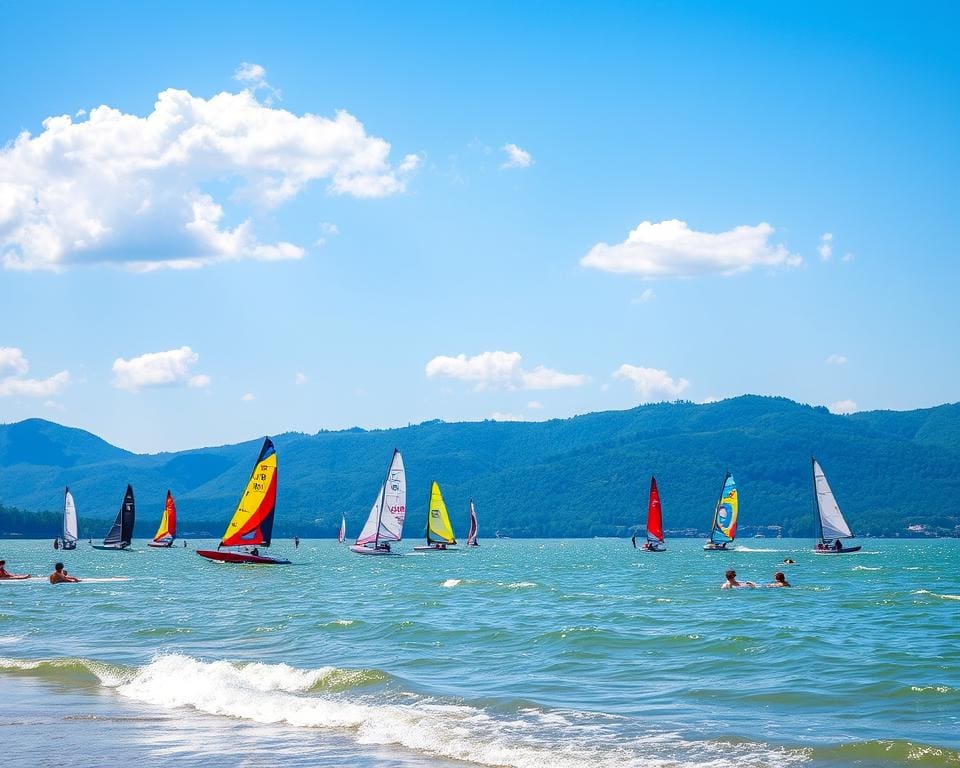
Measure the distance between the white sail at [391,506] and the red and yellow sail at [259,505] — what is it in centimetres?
2096

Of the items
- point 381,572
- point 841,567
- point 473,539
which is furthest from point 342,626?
point 473,539

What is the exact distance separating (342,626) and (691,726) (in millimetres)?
17767

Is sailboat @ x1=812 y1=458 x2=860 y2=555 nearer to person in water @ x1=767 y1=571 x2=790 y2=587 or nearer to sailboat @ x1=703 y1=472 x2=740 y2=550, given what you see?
sailboat @ x1=703 y1=472 x2=740 y2=550

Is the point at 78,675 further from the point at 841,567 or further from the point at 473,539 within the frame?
the point at 473,539

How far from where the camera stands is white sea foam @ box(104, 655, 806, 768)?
16125mm

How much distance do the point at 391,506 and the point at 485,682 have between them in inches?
2710

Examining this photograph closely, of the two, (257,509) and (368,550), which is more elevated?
(257,509)

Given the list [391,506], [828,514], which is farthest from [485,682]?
[828,514]

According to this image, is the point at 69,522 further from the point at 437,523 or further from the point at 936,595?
the point at 936,595

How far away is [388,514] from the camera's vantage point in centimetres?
9206

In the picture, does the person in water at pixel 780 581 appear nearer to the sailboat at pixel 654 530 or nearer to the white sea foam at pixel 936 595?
the white sea foam at pixel 936 595

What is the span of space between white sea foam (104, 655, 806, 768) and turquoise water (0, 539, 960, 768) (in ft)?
0.18

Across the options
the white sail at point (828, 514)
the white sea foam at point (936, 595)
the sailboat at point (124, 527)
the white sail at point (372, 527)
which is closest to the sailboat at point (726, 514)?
the white sail at point (828, 514)

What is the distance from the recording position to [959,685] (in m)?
21.6
